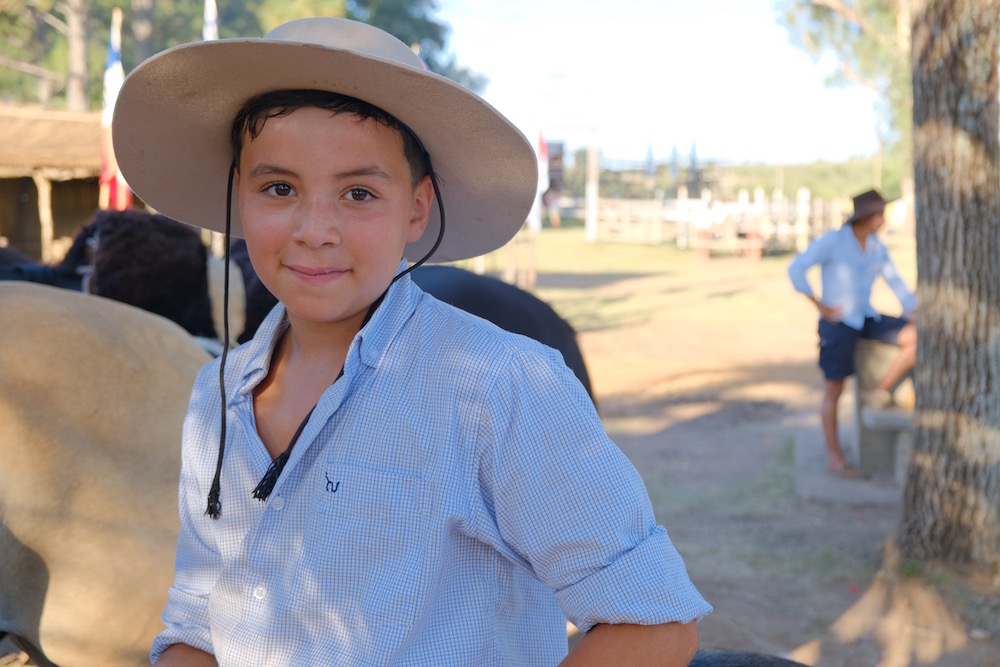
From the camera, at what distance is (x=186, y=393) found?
8.01ft

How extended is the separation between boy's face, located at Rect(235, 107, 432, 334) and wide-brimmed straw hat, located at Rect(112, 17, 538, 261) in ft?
0.18

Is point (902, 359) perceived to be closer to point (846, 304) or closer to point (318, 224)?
point (846, 304)

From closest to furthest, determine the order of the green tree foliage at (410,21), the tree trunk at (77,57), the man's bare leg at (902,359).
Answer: the man's bare leg at (902,359) < the tree trunk at (77,57) < the green tree foliage at (410,21)

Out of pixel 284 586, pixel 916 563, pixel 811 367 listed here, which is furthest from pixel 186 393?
pixel 811 367

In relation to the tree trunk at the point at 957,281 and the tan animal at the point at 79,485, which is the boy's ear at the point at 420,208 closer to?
the tan animal at the point at 79,485

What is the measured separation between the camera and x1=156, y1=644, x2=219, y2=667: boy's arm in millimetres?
1283

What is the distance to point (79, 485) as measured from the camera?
2051 mm

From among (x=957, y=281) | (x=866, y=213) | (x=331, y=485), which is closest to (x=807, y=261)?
(x=866, y=213)

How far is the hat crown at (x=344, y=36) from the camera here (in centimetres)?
118

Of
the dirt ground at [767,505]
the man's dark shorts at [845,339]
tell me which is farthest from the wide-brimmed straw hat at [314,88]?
the man's dark shorts at [845,339]

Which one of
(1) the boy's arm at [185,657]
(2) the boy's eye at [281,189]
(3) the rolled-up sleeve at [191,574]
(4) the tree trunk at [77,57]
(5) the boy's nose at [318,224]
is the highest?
(4) the tree trunk at [77,57]

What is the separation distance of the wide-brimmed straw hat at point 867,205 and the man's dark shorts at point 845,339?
26.4 inches

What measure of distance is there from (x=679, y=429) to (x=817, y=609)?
3557 mm

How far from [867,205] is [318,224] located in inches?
222
